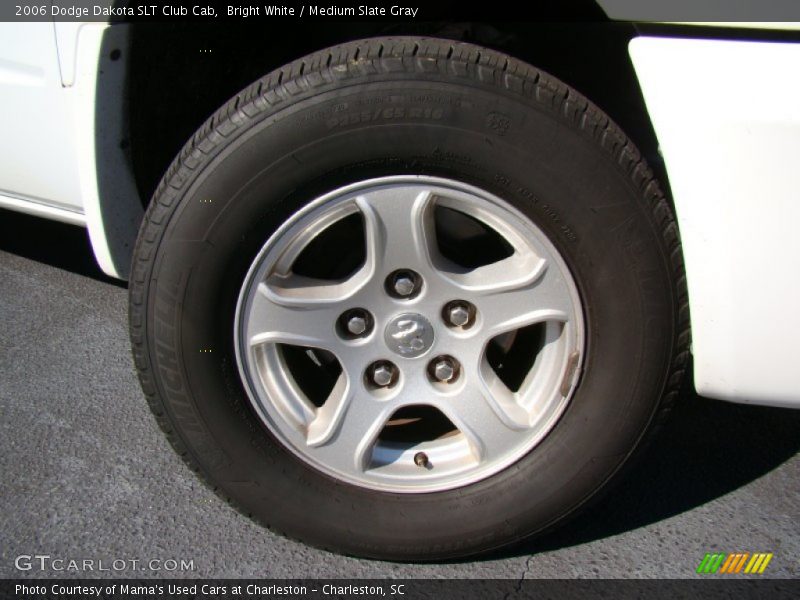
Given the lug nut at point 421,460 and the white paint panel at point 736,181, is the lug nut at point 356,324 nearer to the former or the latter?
the lug nut at point 421,460

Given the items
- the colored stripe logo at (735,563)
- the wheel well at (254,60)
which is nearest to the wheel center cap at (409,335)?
the wheel well at (254,60)

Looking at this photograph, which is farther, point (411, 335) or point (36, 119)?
point (36, 119)

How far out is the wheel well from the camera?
2.01 meters

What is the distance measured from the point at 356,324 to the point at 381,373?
5.0 inches

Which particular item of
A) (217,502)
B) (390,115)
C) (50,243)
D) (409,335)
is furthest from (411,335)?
(50,243)

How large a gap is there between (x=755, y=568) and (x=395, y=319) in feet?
3.19

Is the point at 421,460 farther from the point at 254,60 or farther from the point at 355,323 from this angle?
the point at 254,60

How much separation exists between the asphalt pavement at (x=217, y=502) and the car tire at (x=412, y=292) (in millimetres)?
116

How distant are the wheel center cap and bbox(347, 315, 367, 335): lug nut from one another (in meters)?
0.05

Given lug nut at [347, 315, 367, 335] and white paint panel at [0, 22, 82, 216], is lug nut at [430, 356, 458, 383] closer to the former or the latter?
lug nut at [347, 315, 367, 335]

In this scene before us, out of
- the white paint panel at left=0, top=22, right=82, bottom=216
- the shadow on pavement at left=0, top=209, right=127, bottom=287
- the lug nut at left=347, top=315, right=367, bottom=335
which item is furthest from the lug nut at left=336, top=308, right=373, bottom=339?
the shadow on pavement at left=0, top=209, right=127, bottom=287

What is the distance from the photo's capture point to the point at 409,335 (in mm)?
1803

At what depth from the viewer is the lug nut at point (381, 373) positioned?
1.85 m

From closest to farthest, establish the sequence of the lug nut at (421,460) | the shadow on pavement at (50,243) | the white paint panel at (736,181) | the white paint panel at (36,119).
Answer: the white paint panel at (736,181) → the lug nut at (421,460) → the white paint panel at (36,119) → the shadow on pavement at (50,243)
